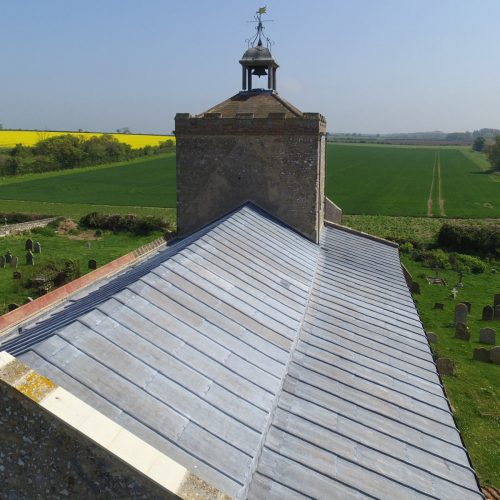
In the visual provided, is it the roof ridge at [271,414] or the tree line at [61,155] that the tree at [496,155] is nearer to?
the tree line at [61,155]

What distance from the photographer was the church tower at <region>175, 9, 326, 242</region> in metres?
13.3

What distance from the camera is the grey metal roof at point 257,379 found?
496 cm

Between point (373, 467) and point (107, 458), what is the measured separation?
10.8 feet

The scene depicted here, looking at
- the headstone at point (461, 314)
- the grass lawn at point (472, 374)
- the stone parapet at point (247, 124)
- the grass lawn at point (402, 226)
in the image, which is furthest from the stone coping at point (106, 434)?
the grass lawn at point (402, 226)

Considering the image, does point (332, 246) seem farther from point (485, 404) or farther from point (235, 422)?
point (235, 422)

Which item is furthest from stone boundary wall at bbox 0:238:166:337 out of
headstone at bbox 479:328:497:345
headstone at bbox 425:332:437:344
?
headstone at bbox 479:328:497:345

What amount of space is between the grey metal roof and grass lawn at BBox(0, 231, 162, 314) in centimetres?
1820

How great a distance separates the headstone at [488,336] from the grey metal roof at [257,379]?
10.2 m

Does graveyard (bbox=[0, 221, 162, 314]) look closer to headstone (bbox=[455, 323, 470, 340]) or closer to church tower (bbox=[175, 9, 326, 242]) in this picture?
church tower (bbox=[175, 9, 326, 242])

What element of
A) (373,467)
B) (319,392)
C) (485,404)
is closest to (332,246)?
(485,404)

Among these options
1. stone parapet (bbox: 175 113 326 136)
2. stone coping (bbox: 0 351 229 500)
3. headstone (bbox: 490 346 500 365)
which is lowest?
headstone (bbox: 490 346 500 365)

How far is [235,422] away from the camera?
17.6ft

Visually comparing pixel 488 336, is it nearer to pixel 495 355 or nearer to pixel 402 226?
pixel 495 355

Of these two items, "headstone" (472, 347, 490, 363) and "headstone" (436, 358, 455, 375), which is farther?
"headstone" (472, 347, 490, 363)
